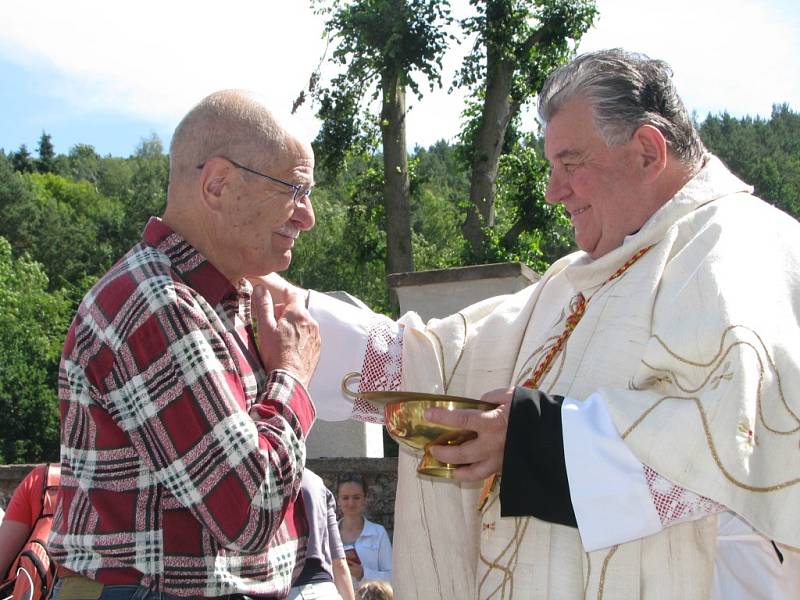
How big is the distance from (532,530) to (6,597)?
3.07 m

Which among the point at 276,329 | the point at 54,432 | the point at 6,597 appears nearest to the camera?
the point at 276,329

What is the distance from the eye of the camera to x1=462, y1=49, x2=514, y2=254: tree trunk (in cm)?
1482

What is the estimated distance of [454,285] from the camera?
8.23 meters

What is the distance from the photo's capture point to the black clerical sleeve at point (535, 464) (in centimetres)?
261

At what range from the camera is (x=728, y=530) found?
8.87 feet

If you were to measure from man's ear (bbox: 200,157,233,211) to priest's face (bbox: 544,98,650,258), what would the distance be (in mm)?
1028

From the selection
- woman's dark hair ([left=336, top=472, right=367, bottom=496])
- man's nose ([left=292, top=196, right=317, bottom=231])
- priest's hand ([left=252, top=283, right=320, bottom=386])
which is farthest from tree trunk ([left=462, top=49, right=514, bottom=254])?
priest's hand ([left=252, top=283, right=320, bottom=386])

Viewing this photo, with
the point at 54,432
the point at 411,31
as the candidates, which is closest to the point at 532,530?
the point at 411,31

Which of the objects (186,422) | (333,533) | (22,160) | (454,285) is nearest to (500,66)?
(454,285)

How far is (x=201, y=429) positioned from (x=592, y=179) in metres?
1.47

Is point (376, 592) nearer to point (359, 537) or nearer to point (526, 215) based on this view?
point (359, 537)

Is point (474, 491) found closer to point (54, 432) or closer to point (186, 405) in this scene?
point (186, 405)

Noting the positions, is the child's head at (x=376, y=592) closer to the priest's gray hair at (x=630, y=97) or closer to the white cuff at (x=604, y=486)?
the white cuff at (x=604, y=486)

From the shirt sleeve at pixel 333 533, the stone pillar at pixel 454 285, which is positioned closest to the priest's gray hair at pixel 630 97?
the shirt sleeve at pixel 333 533
